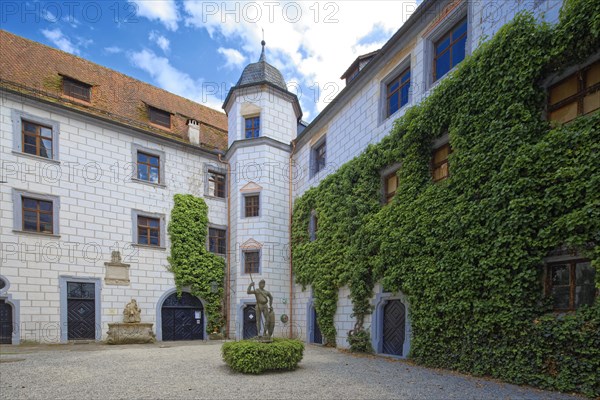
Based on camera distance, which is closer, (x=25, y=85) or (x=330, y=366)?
(x=330, y=366)

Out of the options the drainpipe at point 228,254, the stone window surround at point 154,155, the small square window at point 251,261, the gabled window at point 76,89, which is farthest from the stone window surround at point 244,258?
the gabled window at point 76,89

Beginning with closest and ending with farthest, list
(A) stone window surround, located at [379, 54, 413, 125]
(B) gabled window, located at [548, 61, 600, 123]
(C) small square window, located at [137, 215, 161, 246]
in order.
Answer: (B) gabled window, located at [548, 61, 600, 123], (A) stone window surround, located at [379, 54, 413, 125], (C) small square window, located at [137, 215, 161, 246]

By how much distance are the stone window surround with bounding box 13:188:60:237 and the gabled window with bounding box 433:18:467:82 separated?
14.0 meters

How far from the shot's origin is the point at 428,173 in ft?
31.9

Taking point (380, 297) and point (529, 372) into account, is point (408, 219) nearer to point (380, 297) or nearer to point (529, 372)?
point (380, 297)

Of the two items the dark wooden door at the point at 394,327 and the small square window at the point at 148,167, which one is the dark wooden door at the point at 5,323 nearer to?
the small square window at the point at 148,167

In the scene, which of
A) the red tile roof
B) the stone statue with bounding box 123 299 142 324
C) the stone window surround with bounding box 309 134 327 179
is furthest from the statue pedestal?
the stone window surround with bounding box 309 134 327 179

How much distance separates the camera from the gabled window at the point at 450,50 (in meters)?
9.30

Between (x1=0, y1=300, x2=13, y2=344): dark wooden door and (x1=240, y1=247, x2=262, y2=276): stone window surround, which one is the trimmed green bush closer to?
(x1=240, y1=247, x2=262, y2=276): stone window surround

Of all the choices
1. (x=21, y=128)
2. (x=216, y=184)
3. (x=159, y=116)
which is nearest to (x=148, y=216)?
(x=216, y=184)

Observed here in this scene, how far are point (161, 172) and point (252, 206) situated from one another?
446cm

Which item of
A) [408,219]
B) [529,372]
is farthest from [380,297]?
[529,372]

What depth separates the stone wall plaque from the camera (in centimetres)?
1455

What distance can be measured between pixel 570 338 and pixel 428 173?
16.0 ft
